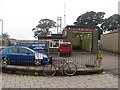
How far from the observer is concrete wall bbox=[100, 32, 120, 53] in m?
39.5

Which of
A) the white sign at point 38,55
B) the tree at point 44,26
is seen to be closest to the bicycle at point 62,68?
the white sign at point 38,55

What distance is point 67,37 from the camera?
3597 centimetres

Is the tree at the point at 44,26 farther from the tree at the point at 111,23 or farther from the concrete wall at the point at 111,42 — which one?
the concrete wall at the point at 111,42

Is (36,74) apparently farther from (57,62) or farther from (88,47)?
(88,47)

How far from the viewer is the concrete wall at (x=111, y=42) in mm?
39547

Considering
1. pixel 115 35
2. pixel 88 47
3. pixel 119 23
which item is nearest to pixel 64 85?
pixel 88 47

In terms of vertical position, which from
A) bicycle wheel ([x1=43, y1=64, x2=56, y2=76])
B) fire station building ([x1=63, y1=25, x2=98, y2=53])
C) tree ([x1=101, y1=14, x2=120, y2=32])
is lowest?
bicycle wheel ([x1=43, y1=64, x2=56, y2=76])

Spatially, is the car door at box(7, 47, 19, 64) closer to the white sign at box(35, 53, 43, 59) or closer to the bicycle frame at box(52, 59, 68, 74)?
the white sign at box(35, 53, 43, 59)

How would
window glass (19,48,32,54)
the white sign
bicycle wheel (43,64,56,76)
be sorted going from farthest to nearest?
window glass (19,48,32,54) < the white sign < bicycle wheel (43,64,56,76)

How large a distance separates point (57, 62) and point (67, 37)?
80.4 feet

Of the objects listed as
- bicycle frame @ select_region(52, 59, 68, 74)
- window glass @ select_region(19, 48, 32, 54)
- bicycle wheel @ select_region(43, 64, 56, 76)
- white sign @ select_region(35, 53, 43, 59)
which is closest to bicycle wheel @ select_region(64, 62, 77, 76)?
bicycle frame @ select_region(52, 59, 68, 74)

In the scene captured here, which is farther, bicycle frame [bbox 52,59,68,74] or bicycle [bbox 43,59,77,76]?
bicycle frame [bbox 52,59,68,74]

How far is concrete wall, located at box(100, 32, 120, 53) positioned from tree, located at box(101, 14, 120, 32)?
17.6 m

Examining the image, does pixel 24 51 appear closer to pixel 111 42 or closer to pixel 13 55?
pixel 13 55
